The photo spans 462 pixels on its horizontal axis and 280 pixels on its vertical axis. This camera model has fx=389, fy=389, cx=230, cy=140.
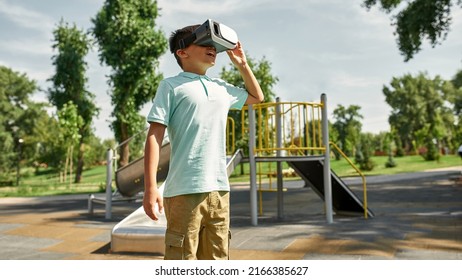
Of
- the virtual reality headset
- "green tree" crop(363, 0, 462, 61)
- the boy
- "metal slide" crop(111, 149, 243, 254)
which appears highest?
"green tree" crop(363, 0, 462, 61)

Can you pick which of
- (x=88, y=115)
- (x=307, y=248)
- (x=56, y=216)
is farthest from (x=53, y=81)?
(x=307, y=248)

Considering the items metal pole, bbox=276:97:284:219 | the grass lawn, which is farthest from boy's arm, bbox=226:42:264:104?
the grass lawn

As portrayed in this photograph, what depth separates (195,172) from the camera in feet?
5.57

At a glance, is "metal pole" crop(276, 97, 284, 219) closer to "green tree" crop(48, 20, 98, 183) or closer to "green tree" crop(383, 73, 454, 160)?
"green tree" crop(48, 20, 98, 183)

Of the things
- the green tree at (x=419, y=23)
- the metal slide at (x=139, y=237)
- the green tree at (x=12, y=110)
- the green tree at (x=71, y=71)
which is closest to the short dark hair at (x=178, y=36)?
the metal slide at (x=139, y=237)

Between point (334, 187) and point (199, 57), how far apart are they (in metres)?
6.62

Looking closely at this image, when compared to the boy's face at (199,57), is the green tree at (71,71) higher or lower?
higher

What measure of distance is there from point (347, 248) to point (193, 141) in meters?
3.49

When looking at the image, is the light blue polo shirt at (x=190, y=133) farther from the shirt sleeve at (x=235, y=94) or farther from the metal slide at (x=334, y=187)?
the metal slide at (x=334, y=187)

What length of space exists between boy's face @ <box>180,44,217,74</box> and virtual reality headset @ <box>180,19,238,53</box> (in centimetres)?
3

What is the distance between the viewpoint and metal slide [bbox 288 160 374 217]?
7609 mm

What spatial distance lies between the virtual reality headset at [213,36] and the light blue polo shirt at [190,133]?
7.5 inches

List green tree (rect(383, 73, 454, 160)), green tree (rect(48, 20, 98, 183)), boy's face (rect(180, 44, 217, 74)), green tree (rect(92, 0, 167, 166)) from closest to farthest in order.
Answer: boy's face (rect(180, 44, 217, 74)) → green tree (rect(92, 0, 167, 166)) → green tree (rect(48, 20, 98, 183)) → green tree (rect(383, 73, 454, 160))

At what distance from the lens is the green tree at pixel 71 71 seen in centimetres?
2593
